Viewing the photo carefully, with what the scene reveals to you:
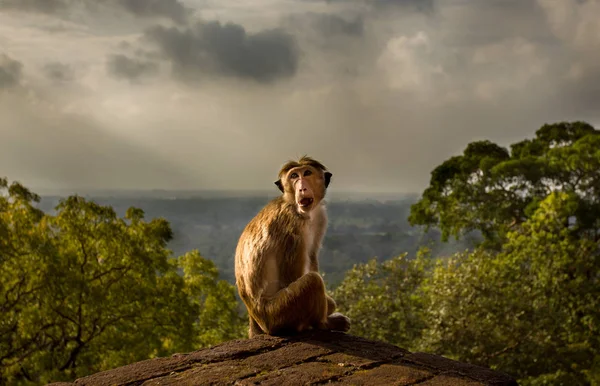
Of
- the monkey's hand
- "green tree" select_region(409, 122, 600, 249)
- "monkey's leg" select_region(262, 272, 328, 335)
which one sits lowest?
the monkey's hand

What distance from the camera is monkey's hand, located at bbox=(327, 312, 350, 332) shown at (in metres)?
6.33

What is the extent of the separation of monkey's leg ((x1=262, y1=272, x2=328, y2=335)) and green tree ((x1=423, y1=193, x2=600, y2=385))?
10.6 metres

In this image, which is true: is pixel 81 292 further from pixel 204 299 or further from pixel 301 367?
pixel 301 367

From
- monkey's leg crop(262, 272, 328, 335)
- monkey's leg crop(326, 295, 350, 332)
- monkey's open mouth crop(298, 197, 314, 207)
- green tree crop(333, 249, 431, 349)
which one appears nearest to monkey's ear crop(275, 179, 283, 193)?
monkey's open mouth crop(298, 197, 314, 207)

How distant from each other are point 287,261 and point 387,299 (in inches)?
525

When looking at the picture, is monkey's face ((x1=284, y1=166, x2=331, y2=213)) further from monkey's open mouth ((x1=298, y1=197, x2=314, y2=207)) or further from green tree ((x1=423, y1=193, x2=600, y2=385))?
green tree ((x1=423, y1=193, x2=600, y2=385))

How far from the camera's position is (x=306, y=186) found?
5.86m

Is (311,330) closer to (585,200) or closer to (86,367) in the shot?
(86,367)

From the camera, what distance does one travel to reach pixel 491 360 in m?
15.9

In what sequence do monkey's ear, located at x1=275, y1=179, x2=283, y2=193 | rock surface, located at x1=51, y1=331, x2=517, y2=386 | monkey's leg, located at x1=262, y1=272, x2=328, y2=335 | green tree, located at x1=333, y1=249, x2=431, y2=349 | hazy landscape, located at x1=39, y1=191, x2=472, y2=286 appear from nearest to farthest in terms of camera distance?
rock surface, located at x1=51, y1=331, x2=517, y2=386 < monkey's leg, located at x1=262, y1=272, x2=328, y2=335 < monkey's ear, located at x1=275, y1=179, x2=283, y2=193 < green tree, located at x1=333, y1=249, x2=431, y2=349 < hazy landscape, located at x1=39, y1=191, x2=472, y2=286

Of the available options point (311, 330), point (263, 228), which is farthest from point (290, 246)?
point (311, 330)

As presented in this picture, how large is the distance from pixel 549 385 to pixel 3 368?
12.7 meters

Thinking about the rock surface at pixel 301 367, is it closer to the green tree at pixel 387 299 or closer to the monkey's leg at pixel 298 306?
the monkey's leg at pixel 298 306

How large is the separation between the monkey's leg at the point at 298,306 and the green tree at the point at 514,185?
17.2m
